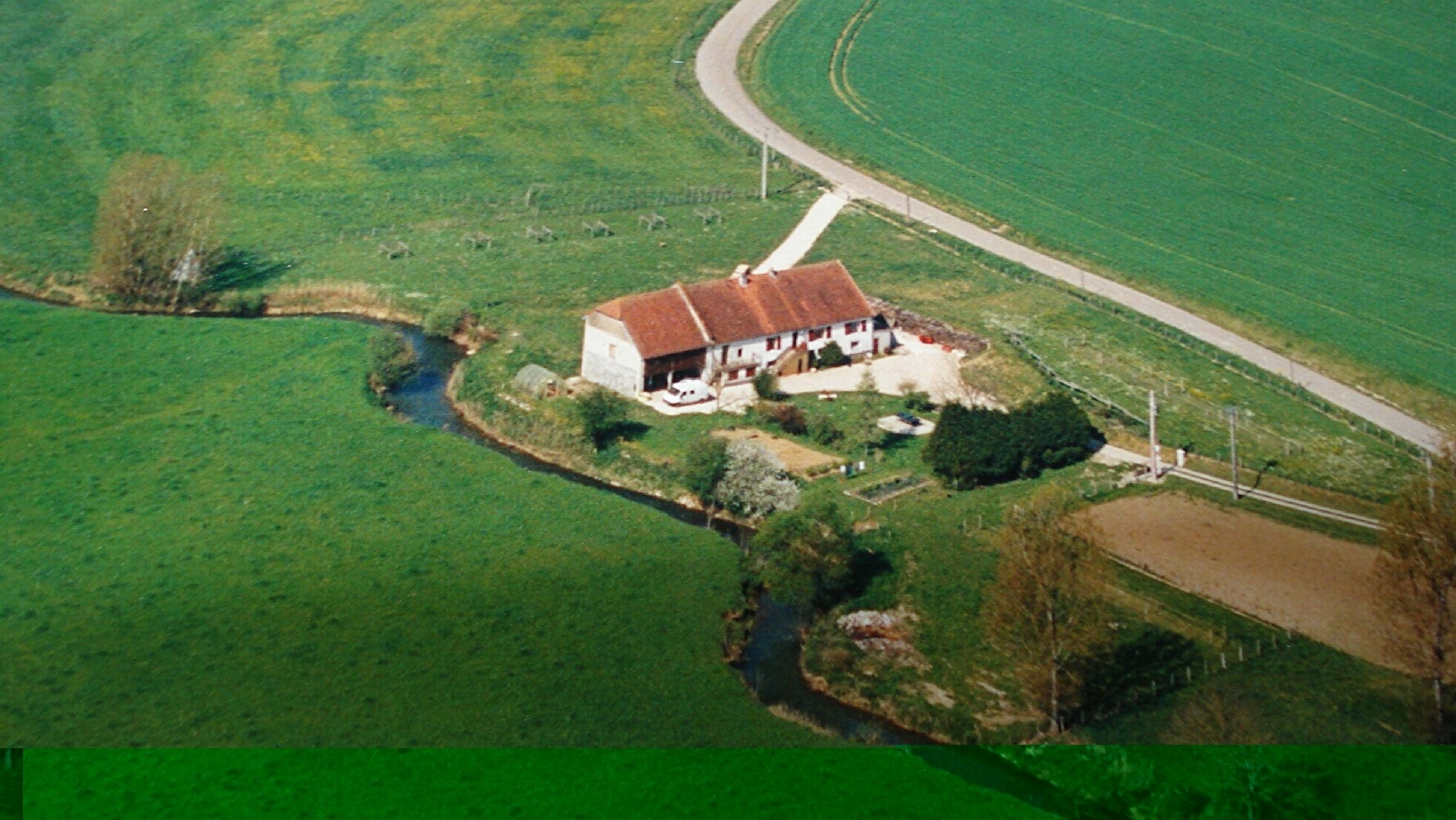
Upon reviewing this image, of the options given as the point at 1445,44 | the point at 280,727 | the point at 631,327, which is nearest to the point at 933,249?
the point at 631,327

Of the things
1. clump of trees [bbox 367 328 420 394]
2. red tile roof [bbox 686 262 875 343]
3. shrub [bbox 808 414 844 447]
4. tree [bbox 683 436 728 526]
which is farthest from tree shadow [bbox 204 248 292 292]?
shrub [bbox 808 414 844 447]

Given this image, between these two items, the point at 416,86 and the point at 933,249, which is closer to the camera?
the point at 933,249

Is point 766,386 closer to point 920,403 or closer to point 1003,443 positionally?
point 920,403

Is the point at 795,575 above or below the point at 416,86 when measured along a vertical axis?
below

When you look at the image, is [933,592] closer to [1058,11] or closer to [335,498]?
[335,498]

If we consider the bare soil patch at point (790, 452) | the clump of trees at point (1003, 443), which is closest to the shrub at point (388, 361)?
the bare soil patch at point (790, 452)

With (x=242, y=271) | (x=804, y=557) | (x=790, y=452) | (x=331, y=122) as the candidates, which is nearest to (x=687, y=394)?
(x=790, y=452)

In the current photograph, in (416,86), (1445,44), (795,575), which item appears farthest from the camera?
(416,86)

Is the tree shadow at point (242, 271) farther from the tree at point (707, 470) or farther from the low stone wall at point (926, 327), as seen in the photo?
the low stone wall at point (926, 327)
